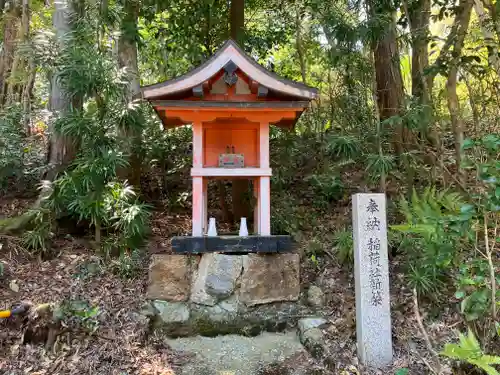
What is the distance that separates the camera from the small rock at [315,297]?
200 inches

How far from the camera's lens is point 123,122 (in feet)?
18.5

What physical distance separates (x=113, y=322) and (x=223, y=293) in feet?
4.30

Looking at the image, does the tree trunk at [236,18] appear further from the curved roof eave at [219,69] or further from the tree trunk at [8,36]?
the tree trunk at [8,36]

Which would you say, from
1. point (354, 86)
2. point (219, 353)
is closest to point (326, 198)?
point (354, 86)

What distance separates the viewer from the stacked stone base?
4.96 metres

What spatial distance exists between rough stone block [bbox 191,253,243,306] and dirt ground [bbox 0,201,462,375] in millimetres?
726

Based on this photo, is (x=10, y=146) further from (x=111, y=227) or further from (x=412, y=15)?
(x=412, y=15)

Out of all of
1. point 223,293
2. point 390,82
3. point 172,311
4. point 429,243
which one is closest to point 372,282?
point 429,243

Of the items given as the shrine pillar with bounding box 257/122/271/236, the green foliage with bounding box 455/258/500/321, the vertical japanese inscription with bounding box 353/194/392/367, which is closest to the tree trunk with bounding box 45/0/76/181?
the shrine pillar with bounding box 257/122/271/236

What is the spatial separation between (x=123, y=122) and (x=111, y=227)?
1.57 metres

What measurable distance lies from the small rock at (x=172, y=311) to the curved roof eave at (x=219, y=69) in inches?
100

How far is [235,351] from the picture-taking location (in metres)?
4.61

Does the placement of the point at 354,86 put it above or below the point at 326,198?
above

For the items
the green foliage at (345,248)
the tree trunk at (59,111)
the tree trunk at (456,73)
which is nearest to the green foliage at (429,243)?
the green foliage at (345,248)
